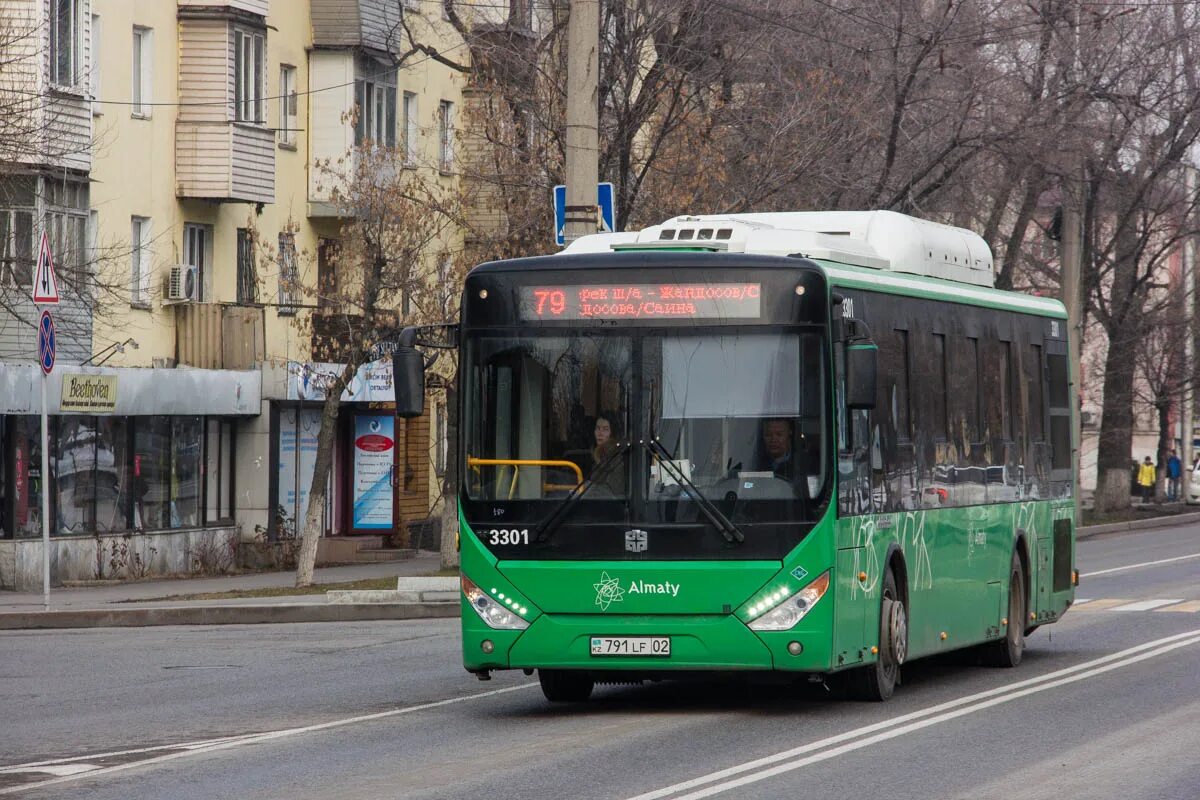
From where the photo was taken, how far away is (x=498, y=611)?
13188 mm

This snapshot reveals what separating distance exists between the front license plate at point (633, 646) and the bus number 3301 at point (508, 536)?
2.34ft

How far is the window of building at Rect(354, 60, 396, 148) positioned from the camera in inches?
1566

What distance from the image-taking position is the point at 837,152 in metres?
32.5

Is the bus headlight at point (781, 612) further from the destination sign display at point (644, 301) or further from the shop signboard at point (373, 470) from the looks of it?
the shop signboard at point (373, 470)

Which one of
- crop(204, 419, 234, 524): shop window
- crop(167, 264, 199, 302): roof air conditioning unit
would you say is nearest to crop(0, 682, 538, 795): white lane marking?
crop(167, 264, 199, 302): roof air conditioning unit

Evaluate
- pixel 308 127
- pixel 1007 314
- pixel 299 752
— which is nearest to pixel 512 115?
pixel 308 127

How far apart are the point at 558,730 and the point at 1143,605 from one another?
42.6 ft

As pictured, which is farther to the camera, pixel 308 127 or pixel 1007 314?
pixel 308 127

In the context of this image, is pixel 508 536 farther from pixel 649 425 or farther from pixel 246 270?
pixel 246 270

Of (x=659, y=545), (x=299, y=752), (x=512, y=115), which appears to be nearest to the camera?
(x=299, y=752)

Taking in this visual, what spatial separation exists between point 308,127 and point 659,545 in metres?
27.3

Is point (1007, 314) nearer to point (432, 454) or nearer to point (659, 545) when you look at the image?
point (659, 545)

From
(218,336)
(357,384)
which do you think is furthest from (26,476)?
(357,384)

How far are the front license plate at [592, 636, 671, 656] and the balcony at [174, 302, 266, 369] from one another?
23.0 metres
